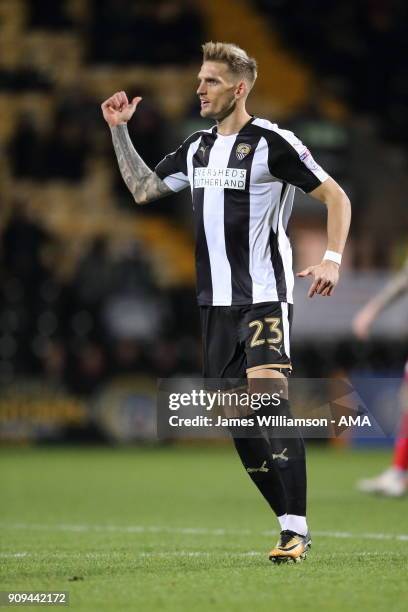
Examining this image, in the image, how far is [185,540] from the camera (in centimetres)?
698

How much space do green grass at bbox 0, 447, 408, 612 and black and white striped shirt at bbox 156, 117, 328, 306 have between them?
46.1 inches

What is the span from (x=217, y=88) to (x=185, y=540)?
2427 mm

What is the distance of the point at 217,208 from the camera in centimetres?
585

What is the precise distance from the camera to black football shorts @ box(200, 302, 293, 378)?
18.5 ft

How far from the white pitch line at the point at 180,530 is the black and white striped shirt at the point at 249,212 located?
6.03 ft

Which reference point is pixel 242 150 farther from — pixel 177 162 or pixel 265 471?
pixel 265 471

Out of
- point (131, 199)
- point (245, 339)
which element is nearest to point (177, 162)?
point (245, 339)

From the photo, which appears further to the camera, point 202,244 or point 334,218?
point 202,244

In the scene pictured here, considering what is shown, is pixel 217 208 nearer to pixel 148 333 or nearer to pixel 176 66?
pixel 148 333

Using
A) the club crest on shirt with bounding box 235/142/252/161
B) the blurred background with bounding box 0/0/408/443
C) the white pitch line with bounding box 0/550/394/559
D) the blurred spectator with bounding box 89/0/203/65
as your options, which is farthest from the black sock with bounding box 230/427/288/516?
the blurred spectator with bounding box 89/0/203/65

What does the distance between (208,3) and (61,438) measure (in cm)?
771

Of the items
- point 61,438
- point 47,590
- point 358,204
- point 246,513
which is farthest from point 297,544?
point 358,204

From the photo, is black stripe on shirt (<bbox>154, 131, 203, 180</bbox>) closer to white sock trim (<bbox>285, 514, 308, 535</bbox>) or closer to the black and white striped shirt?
the black and white striped shirt

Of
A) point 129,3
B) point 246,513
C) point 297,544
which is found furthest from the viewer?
point 129,3
